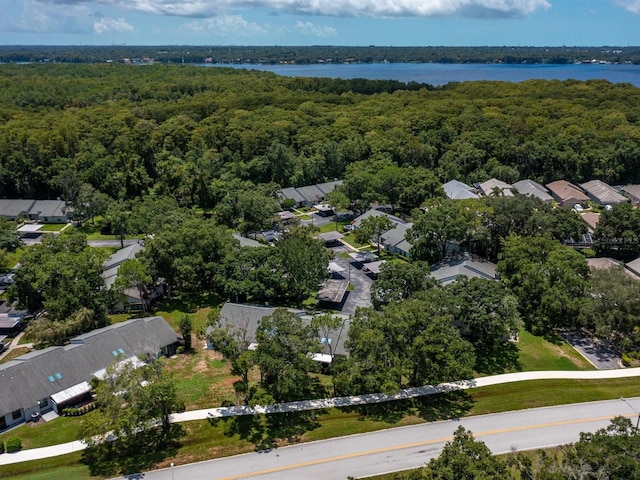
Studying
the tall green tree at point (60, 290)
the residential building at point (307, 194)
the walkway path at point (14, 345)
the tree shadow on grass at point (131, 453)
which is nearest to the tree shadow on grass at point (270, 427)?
the tree shadow on grass at point (131, 453)

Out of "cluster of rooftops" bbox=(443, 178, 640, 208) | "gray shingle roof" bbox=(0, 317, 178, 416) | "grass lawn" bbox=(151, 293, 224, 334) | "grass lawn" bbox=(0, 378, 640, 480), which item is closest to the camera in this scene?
"grass lawn" bbox=(0, 378, 640, 480)

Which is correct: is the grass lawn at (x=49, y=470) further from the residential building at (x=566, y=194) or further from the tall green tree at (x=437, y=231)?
the residential building at (x=566, y=194)

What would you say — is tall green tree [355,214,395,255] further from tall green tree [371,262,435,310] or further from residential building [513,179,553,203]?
residential building [513,179,553,203]

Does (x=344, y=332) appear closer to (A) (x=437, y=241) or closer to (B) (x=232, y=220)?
(A) (x=437, y=241)

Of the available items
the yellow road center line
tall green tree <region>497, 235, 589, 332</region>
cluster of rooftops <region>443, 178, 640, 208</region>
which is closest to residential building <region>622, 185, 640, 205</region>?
cluster of rooftops <region>443, 178, 640, 208</region>

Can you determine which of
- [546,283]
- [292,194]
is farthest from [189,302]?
[292,194]

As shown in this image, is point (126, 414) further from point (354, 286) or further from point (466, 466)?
point (354, 286)
